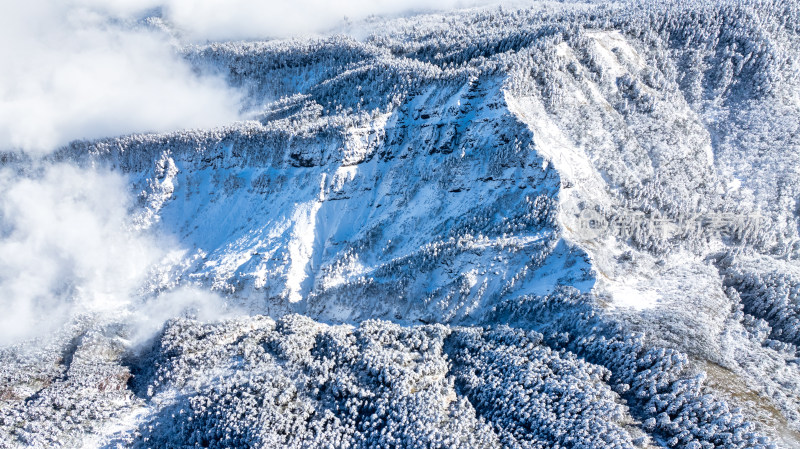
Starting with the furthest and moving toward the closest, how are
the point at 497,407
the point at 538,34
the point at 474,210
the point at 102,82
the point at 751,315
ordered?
the point at 102,82 → the point at 538,34 → the point at 474,210 → the point at 751,315 → the point at 497,407

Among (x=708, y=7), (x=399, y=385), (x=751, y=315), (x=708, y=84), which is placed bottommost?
(x=399, y=385)

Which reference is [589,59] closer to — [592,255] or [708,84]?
[708,84]

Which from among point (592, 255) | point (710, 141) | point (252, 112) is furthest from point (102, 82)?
point (710, 141)

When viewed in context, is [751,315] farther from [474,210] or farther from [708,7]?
[708,7]

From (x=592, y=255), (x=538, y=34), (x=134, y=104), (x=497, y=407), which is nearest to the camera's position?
(x=497, y=407)

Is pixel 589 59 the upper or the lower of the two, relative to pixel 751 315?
upper

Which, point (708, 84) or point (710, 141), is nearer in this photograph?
point (710, 141)
